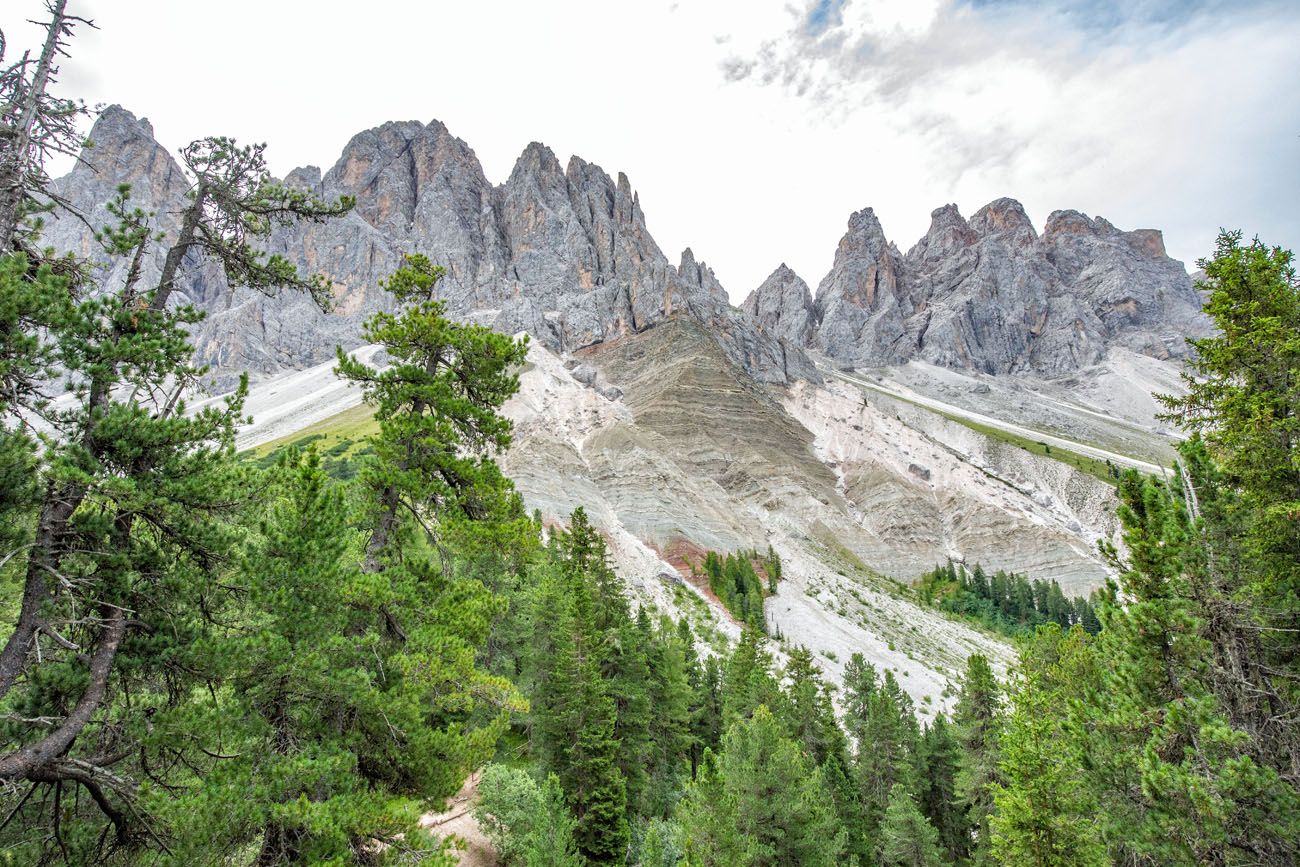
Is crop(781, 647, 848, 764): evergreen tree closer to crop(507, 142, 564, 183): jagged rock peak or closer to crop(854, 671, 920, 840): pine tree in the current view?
crop(854, 671, 920, 840): pine tree

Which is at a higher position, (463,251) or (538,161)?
(538,161)

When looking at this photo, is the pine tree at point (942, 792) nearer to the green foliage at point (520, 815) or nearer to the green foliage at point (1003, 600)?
the green foliage at point (520, 815)

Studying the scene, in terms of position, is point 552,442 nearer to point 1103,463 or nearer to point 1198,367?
point 1198,367

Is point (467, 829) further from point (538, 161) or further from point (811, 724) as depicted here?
point (538, 161)

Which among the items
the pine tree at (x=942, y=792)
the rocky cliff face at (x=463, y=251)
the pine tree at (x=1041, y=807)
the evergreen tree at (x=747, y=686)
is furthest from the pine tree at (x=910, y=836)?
the rocky cliff face at (x=463, y=251)

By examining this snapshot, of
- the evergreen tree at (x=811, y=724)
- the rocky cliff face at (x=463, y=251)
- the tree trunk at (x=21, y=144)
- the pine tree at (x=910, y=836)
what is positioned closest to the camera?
the tree trunk at (x=21, y=144)

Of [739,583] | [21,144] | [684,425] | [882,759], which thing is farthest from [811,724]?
[684,425]

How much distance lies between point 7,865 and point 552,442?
80.4 metres

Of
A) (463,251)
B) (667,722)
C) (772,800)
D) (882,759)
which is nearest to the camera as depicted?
(772,800)

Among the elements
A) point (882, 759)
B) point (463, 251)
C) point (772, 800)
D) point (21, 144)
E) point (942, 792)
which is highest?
point (463, 251)

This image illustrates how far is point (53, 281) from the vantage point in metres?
7.11

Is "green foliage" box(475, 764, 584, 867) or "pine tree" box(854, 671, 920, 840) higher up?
"green foliage" box(475, 764, 584, 867)

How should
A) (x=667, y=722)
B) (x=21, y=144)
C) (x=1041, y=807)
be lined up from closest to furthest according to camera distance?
(x=21, y=144) < (x=1041, y=807) < (x=667, y=722)

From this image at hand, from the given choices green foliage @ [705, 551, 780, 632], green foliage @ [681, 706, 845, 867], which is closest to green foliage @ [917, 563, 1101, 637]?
green foliage @ [705, 551, 780, 632]
